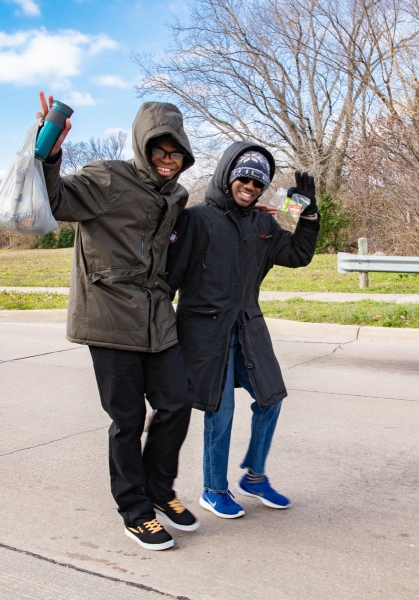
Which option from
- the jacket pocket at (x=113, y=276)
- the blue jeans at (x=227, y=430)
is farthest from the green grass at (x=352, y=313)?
the jacket pocket at (x=113, y=276)

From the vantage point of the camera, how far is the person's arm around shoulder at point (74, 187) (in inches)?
121

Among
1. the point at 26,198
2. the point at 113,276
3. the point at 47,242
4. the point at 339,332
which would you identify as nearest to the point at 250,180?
the point at 113,276

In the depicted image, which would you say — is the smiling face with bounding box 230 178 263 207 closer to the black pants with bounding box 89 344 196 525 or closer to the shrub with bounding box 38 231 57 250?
the black pants with bounding box 89 344 196 525

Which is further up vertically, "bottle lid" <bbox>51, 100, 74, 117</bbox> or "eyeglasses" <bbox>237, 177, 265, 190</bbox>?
"bottle lid" <bbox>51, 100, 74, 117</bbox>

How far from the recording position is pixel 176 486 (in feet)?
13.8

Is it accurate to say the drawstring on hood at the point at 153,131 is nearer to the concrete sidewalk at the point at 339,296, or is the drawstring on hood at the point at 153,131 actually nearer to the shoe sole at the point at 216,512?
the shoe sole at the point at 216,512

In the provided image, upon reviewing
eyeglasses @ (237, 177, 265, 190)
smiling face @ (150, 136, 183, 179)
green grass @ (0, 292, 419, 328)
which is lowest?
green grass @ (0, 292, 419, 328)

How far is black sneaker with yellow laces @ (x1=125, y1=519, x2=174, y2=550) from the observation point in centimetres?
333

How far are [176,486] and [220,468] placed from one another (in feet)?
2.05

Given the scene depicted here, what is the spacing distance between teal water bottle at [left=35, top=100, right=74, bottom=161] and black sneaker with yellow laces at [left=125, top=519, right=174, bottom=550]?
1.67 meters

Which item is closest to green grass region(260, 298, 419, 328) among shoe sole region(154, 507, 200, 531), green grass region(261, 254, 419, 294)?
green grass region(261, 254, 419, 294)

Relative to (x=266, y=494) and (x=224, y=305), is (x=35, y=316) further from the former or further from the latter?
(x=224, y=305)

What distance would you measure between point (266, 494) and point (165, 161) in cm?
176

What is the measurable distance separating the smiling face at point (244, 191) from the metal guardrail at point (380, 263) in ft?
29.8
